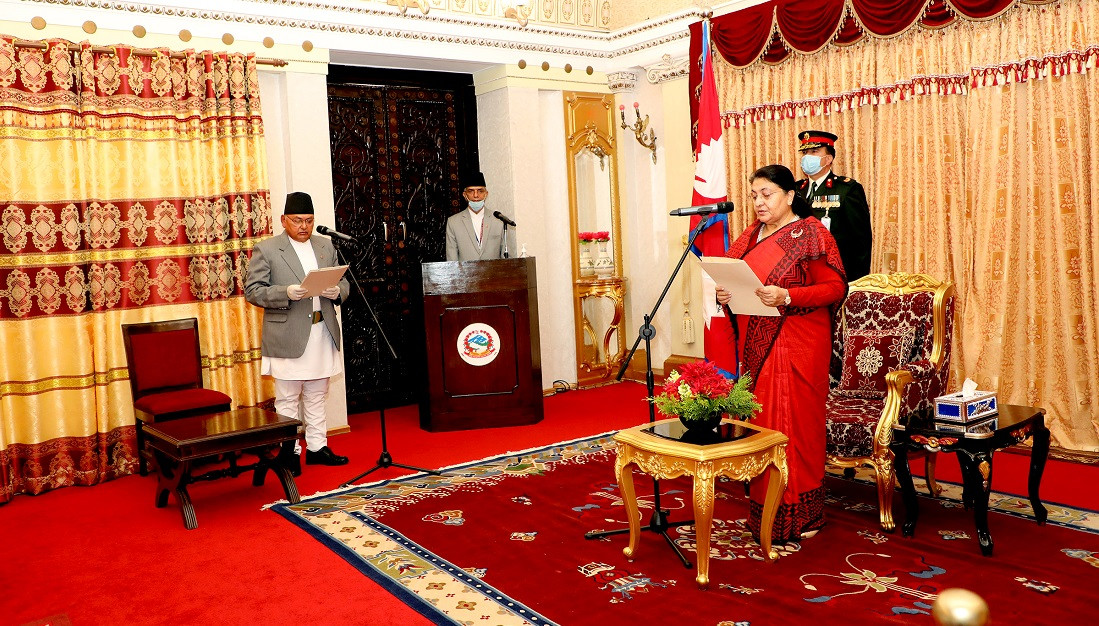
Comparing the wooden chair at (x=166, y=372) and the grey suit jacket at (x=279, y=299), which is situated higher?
the grey suit jacket at (x=279, y=299)

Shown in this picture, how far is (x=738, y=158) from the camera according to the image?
676cm

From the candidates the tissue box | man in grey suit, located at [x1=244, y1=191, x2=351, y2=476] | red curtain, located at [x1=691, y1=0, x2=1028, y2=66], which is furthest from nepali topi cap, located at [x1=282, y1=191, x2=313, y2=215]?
the tissue box

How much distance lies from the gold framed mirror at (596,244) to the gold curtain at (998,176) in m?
2.38

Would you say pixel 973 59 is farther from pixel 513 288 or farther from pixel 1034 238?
pixel 513 288

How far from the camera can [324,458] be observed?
18.5 feet

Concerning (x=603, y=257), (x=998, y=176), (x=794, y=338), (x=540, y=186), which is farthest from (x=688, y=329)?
(x=794, y=338)

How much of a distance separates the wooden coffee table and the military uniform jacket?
3.40m

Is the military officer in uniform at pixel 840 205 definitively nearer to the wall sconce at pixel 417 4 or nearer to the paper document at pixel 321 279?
the wall sconce at pixel 417 4

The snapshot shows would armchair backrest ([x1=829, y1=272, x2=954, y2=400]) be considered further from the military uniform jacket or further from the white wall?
the white wall

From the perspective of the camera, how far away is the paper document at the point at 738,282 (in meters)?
3.55

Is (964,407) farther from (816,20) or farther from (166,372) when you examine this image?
(166,372)

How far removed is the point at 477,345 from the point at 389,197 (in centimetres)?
169

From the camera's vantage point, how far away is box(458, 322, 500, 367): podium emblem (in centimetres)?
640

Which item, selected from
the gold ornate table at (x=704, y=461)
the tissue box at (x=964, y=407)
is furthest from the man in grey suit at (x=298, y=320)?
the tissue box at (x=964, y=407)
